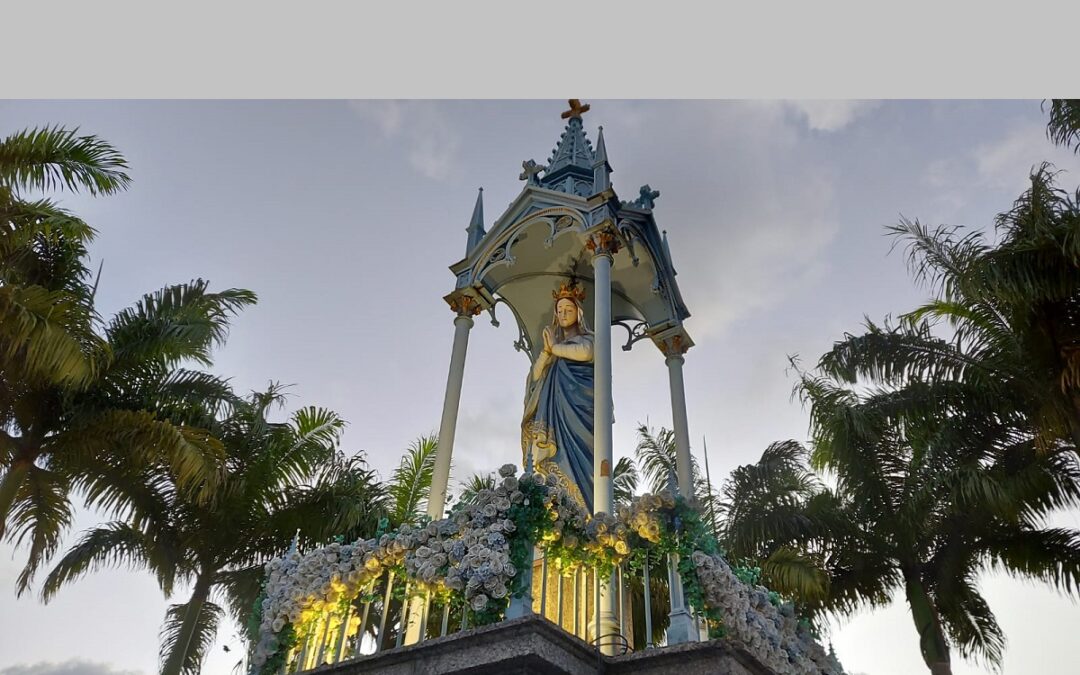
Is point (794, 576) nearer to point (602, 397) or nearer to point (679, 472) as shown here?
point (679, 472)

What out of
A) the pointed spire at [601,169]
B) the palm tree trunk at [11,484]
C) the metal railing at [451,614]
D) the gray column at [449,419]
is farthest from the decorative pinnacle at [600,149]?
the palm tree trunk at [11,484]

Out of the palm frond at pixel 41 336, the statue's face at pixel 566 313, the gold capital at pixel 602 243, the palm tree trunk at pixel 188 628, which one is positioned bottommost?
the palm tree trunk at pixel 188 628

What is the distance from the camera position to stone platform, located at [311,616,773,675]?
5129 millimetres

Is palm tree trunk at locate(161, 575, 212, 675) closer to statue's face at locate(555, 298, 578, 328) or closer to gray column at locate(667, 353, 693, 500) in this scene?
statue's face at locate(555, 298, 578, 328)

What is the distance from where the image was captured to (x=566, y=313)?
1043 cm

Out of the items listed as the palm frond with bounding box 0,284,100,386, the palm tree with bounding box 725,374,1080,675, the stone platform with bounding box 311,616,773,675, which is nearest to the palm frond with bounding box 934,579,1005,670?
the palm tree with bounding box 725,374,1080,675

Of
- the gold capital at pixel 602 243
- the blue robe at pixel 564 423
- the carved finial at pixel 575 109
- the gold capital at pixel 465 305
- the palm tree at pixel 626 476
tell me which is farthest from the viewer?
the palm tree at pixel 626 476

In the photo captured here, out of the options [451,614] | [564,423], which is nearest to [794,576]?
[564,423]

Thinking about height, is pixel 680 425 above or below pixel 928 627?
above

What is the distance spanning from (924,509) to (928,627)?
7.02ft

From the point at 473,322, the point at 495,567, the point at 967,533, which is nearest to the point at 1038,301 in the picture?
the point at 967,533

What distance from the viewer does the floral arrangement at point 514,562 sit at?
19.1 feet

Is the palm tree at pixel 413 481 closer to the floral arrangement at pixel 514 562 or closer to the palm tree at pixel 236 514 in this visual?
the palm tree at pixel 236 514

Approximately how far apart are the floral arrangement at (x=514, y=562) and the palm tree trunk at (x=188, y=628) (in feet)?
24.1
